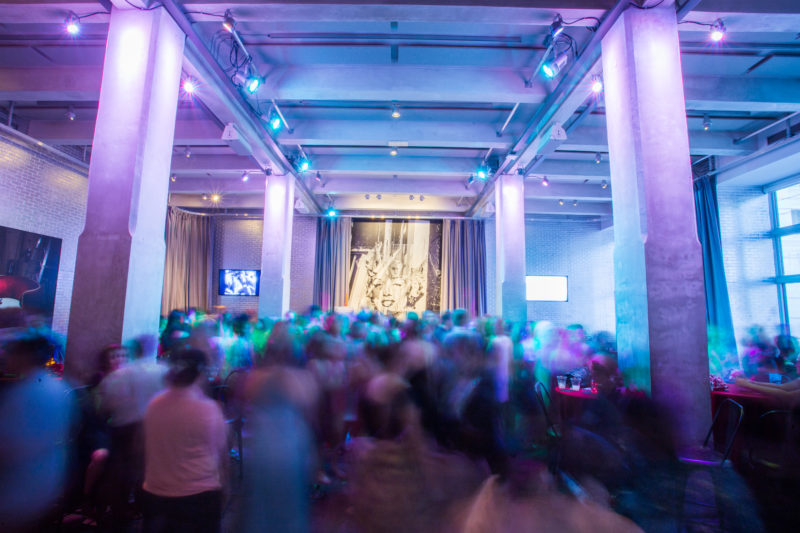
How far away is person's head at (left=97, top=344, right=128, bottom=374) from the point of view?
2998mm

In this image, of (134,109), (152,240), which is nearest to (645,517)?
(152,240)

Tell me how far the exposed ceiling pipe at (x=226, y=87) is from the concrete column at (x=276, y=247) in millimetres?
399

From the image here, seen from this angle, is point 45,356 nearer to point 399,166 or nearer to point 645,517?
point 645,517

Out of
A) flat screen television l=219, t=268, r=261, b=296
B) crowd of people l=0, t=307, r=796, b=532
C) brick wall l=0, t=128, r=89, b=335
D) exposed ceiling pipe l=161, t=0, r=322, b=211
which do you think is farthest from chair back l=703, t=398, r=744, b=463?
flat screen television l=219, t=268, r=261, b=296

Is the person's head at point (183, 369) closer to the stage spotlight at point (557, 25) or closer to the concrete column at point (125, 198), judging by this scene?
the concrete column at point (125, 198)

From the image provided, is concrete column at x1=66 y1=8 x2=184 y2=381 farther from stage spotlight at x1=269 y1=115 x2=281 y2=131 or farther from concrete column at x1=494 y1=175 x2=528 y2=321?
concrete column at x1=494 y1=175 x2=528 y2=321

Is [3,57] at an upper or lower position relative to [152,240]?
upper

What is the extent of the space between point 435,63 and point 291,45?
6.06ft

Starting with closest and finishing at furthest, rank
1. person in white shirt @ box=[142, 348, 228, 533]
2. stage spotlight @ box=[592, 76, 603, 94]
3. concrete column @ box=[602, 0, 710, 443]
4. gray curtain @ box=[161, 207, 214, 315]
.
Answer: person in white shirt @ box=[142, 348, 228, 533]
concrete column @ box=[602, 0, 710, 443]
stage spotlight @ box=[592, 76, 603, 94]
gray curtain @ box=[161, 207, 214, 315]

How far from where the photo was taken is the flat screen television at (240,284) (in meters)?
12.1

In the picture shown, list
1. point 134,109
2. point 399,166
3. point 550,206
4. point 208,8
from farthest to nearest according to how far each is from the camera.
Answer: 1. point 550,206
2. point 399,166
3. point 208,8
4. point 134,109

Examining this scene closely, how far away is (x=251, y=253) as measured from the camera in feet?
40.4

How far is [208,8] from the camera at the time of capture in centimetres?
425

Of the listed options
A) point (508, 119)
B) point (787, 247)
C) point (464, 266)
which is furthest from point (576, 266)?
point (508, 119)
